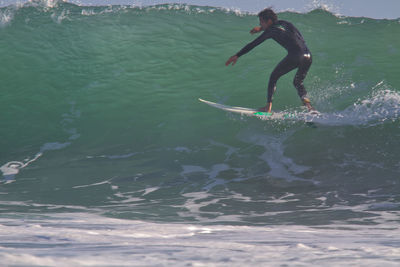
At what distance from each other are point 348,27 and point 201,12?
188 inches

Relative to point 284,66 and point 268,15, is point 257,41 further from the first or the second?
point 284,66

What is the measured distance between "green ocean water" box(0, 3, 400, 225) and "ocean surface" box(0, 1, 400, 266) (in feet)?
0.11

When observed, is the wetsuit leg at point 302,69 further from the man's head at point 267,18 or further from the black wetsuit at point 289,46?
the man's head at point 267,18

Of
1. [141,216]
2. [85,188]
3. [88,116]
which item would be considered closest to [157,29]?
[88,116]

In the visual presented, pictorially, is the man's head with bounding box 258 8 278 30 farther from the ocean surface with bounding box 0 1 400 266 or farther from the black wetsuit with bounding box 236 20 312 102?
the ocean surface with bounding box 0 1 400 266

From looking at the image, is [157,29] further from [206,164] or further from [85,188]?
[85,188]

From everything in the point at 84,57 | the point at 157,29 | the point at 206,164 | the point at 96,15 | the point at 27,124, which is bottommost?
the point at 206,164

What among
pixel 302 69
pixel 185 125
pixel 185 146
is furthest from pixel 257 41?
pixel 185 125

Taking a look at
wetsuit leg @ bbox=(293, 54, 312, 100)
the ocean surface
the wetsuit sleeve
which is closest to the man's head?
the wetsuit sleeve

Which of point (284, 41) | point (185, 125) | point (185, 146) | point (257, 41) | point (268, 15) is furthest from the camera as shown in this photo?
point (185, 125)

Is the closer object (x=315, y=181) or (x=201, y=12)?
(x=315, y=181)

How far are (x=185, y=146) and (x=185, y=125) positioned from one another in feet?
2.73

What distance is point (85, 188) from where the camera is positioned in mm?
5125

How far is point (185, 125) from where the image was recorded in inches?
295
